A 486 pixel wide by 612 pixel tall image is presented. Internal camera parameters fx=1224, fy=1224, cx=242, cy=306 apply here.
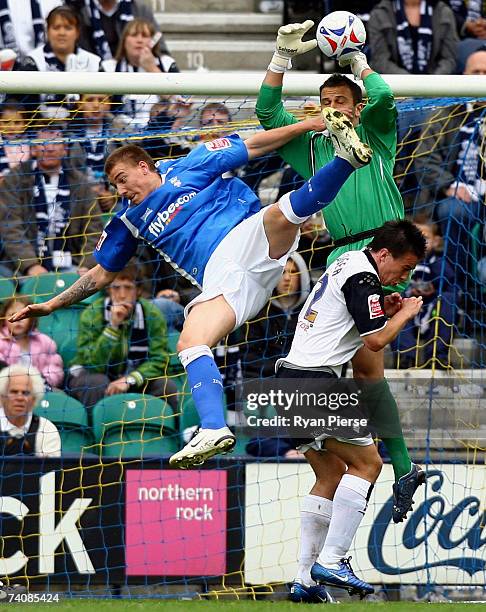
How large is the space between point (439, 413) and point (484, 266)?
151 centimetres

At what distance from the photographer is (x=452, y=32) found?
1102 cm

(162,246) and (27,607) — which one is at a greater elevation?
(162,246)

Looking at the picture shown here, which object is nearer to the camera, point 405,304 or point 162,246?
point 405,304

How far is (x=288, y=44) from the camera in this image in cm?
634

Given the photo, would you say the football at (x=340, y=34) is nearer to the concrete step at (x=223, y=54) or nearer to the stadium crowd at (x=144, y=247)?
the stadium crowd at (x=144, y=247)

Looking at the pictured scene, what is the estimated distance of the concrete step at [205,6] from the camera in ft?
42.0

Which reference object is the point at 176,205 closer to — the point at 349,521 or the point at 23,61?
the point at 349,521

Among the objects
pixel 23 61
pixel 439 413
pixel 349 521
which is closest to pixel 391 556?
pixel 439 413

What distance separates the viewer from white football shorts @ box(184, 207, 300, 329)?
6199 millimetres

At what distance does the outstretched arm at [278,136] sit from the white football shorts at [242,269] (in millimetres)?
438

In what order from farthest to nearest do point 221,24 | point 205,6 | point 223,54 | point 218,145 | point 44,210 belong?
1. point 205,6
2. point 221,24
3. point 223,54
4. point 44,210
5. point 218,145

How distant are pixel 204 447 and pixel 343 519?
90cm

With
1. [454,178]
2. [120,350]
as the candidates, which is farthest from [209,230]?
[454,178]

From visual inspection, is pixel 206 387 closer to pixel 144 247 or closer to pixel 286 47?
pixel 286 47
